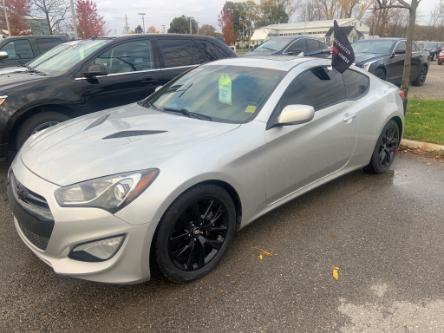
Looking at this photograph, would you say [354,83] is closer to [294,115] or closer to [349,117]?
[349,117]

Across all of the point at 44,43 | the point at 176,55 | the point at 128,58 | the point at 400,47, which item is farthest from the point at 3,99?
the point at 400,47

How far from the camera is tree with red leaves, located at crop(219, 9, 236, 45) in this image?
6921cm

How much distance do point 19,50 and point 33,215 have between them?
9.15 metres

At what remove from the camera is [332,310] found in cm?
245

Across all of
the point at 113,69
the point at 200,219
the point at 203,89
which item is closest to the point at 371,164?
the point at 203,89

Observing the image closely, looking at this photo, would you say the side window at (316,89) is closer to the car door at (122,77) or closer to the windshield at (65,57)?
the car door at (122,77)

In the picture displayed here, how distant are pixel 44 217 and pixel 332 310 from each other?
1.87 m

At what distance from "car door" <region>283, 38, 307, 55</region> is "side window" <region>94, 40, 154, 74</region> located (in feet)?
24.3

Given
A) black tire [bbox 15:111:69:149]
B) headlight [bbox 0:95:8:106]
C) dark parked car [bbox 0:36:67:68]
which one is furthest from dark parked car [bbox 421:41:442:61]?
headlight [bbox 0:95:8:106]

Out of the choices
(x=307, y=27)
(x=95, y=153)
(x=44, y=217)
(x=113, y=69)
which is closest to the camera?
(x=44, y=217)

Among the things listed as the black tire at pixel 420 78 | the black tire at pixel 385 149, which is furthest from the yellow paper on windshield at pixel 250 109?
the black tire at pixel 420 78

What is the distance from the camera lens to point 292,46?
1230 centimetres

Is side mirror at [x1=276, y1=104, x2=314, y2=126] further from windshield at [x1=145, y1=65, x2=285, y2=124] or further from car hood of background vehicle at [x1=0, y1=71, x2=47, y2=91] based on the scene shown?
car hood of background vehicle at [x1=0, y1=71, x2=47, y2=91]

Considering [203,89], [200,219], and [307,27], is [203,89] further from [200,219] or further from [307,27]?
[307,27]
